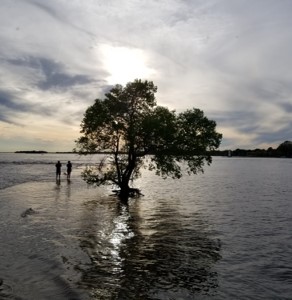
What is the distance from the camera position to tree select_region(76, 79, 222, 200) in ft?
128

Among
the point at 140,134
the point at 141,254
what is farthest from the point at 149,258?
the point at 140,134

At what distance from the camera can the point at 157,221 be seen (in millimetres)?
26906

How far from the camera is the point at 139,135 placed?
38.9 metres

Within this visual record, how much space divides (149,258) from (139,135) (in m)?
22.8

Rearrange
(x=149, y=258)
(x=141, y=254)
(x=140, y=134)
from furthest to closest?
(x=140, y=134)
(x=141, y=254)
(x=149, y=258)

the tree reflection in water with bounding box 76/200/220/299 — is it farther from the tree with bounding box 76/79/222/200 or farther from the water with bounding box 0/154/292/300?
the tree with bounding box 76/79/222/200

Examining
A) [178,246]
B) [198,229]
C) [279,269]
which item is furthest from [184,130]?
[279,269]

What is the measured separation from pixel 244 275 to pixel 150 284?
4.21m

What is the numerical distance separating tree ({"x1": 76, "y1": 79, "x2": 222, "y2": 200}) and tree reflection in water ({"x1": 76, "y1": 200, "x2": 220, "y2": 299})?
12663mm

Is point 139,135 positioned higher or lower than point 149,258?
higher

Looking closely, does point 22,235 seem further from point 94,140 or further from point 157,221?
point 94,140

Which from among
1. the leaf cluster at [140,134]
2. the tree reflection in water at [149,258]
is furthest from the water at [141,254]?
the leaf cluster at [140,134]

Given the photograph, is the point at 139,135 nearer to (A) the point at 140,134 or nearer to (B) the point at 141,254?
(A) the point at 140,134

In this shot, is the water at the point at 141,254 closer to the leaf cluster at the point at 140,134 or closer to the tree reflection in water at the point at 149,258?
the tree reflection in water at the point at 149,258
